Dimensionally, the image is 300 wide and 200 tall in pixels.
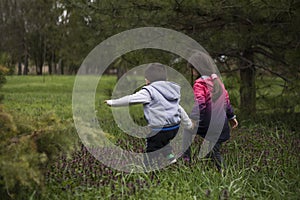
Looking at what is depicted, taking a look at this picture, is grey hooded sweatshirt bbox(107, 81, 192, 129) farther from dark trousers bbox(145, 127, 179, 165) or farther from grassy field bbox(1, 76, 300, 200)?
grassy field bbox(1, 76, 300, 200)

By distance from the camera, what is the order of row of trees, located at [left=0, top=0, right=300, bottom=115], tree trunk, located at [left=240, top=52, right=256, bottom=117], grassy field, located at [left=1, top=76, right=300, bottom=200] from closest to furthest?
1. grassy field, located at [left=1, top=76, right=300, bottom=200]
2. row of trees, located at [left=0, top=0, right=300, bottom=115]
3. tree trunk, located at [left=240, top=52, right=256, bottom=117]

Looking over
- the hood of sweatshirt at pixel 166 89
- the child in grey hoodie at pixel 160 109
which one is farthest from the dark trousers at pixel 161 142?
the hood of sweatshirt at pixel 166 89

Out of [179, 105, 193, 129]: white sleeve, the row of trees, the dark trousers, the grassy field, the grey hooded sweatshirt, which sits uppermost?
the row of trees

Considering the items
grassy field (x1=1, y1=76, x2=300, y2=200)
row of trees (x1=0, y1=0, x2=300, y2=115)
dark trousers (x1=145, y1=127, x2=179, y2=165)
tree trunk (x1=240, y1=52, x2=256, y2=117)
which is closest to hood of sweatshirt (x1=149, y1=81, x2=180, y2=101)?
dark trousers (x1=145, y1=127, x2=179, y2=165)

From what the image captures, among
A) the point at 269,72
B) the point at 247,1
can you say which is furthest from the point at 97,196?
the point at 269,72

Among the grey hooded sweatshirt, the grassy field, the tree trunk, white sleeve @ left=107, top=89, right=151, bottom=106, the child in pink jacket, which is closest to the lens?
the grassy field

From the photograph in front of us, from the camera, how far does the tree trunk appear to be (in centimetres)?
756

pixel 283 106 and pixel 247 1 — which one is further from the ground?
pixel 247 1

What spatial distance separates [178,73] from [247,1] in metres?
1.71

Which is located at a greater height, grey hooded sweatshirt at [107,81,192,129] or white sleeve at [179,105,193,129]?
grey hooded sweatshirt at [107,81,192,129]

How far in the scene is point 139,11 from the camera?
7027mm

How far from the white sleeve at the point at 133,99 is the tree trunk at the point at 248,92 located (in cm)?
356

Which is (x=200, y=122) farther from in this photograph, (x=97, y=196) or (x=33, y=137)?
(x=33, y=137)

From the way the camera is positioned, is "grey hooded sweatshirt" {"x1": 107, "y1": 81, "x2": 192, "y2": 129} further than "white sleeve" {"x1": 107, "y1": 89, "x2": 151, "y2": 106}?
Yes
